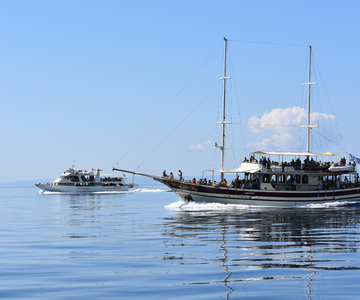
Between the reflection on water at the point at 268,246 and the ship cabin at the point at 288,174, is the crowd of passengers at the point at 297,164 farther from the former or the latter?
the reflection on water at the point at 268,246

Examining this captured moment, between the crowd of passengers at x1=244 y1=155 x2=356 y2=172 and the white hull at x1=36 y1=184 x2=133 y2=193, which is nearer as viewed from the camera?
the crowd of passengers at x1=244 y1=155 x2=356 y2=172

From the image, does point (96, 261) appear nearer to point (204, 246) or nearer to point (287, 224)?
point (204, 246)

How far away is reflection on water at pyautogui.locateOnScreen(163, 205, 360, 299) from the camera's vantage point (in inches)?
769

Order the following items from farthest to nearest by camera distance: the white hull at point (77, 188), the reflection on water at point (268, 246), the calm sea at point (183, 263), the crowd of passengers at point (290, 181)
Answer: the white hull at point (77, 188)
the crowd of passengers at point (290, 181)
the reflection on water at point (268, 246)
the calm sea at point (183, 263)

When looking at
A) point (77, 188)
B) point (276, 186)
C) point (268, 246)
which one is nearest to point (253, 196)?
point (276, 186)

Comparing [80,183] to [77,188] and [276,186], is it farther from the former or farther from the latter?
[276,186]

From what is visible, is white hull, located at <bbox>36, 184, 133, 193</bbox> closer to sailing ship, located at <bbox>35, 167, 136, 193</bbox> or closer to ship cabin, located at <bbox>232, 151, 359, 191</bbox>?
sailing ship, located at <bbox>35, 167, 136, 193</bbox>

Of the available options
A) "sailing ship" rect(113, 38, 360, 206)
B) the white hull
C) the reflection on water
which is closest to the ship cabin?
"sailing ship" rect(113, 38, 360, 206)

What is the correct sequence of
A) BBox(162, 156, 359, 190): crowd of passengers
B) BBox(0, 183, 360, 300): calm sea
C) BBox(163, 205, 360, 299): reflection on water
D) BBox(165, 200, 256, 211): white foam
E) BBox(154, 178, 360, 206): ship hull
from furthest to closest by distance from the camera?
BBox(162, 156, 359, 190): crowd of passengers < BBox(154, 178, 360, 206): ship hull < BBox(165, 200, 256, 211): white foam < BBox(163, 205, 360, 299): reflection on water < BBox(0, 183, 360, 300): calm sea

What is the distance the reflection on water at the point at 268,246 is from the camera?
1953cm

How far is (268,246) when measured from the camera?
2666 centimetres

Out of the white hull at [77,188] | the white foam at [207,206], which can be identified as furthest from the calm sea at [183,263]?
the white hull at [77,188]

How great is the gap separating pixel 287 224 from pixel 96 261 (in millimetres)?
20392

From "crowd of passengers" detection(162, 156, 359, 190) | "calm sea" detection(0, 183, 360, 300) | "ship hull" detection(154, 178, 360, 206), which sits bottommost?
"calm sea" detection(0, 183, 360, 300)
